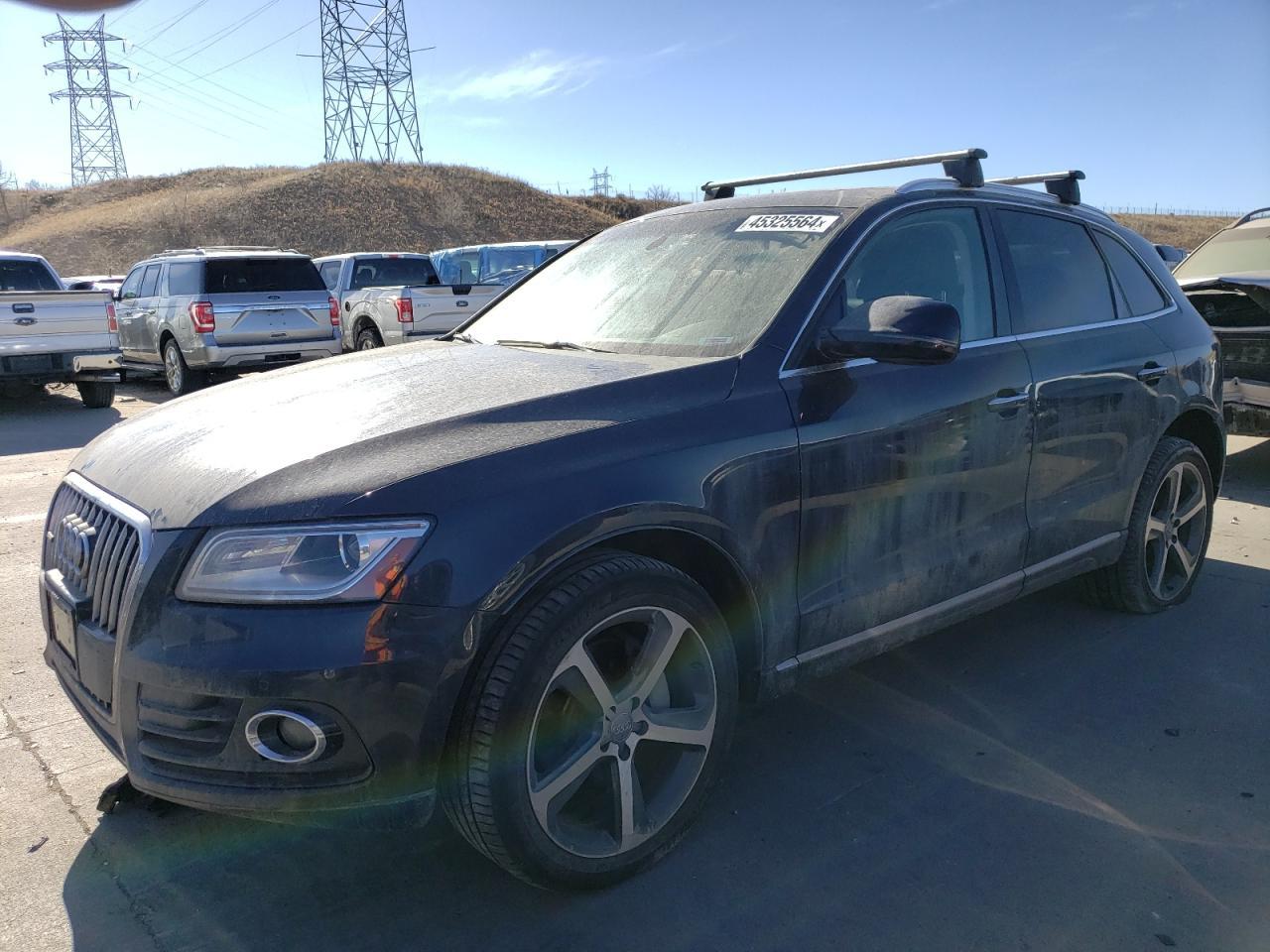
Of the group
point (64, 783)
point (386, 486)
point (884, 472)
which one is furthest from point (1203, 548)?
point (64, 783)

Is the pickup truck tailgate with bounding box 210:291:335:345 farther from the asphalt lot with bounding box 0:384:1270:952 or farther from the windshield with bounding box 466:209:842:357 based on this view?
the windshield with bounding box 466:209:842:357

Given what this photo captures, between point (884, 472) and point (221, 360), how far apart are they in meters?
11.7

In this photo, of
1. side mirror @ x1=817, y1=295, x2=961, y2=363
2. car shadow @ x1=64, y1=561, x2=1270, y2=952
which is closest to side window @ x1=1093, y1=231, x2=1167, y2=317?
car shadow @ x1=64, y1=561, x2=1270, y2=952

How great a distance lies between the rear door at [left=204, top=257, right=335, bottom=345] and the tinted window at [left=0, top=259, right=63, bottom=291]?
2.22m

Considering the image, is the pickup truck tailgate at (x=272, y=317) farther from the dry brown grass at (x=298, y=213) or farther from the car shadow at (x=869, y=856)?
the dry brown grass at (x=298, y=213)

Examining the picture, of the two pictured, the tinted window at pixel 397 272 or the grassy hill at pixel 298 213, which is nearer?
the tinted window at pixel 397 272

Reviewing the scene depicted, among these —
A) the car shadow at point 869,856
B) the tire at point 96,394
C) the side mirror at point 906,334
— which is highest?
the side mirror at point 906,334

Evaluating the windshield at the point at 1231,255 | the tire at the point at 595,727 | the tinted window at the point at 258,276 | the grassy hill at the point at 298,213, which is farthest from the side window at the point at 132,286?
the grassy hill at the point at 298,213

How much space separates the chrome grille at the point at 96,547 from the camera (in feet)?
7.96

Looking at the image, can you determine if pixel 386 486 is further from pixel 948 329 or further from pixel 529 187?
pixel 529 187

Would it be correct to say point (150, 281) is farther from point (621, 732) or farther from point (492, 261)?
point (621, 732)

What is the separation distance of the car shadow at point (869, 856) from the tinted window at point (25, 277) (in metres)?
12.3

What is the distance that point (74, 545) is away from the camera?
272 centimetres

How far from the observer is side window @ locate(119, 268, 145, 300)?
1488cm
